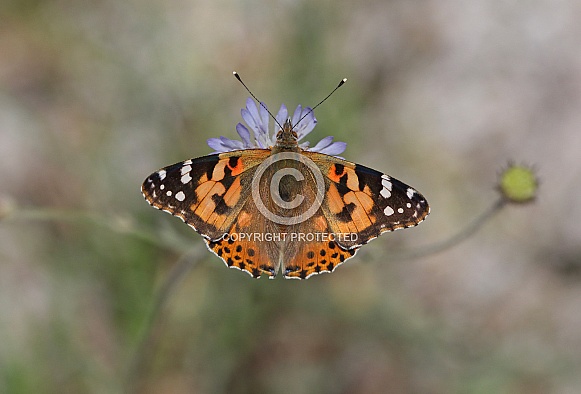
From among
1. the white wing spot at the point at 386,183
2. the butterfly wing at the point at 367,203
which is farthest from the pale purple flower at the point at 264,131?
the white wing spot at the point at 386,183

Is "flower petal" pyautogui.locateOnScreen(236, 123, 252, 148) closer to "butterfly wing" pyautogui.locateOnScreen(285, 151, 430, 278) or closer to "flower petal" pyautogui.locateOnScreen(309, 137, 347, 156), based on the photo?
"flower petal" pyautogui.locateOnScreen(309, 137, 347, 156)

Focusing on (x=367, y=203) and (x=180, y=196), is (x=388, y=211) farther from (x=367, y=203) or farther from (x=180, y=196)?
(x=180, y=196)

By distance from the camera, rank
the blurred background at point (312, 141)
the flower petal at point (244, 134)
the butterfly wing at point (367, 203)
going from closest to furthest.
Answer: the butterfly wing at point (367, 203) → the flower petal at point (244, 134) → the blurred background at point (312, 141)

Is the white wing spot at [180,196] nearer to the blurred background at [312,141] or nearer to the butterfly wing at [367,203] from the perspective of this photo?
the butterfly wing at [367,203]

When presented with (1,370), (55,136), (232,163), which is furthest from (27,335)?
(232,163)

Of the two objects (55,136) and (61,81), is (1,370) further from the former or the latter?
(61,81)

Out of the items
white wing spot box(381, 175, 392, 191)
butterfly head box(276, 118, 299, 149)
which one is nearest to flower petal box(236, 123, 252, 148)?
butterfly head box(276, 118, 299, 149)

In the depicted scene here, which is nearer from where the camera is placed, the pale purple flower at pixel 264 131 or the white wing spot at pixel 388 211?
the white wing spot at pixel 388 211
